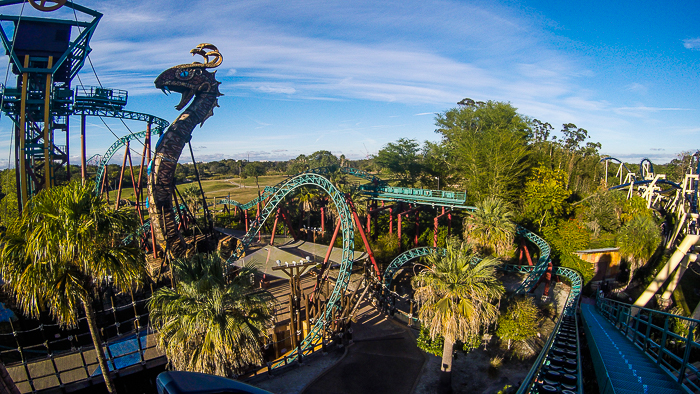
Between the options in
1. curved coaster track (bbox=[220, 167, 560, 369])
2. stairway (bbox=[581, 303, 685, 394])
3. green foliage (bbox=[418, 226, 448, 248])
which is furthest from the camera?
green foliage (bbox=[418, 226, 448, 248])

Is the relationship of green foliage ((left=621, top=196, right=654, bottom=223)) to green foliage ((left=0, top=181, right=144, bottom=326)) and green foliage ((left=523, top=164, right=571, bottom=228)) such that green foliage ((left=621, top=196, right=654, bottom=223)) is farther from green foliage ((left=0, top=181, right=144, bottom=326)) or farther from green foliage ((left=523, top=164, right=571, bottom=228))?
green foliage ((left=0, top=181, right=144, bottom=326))

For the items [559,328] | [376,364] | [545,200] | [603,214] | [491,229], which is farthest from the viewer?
[545,200]

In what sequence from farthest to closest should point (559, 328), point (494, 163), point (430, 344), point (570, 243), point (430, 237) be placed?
point (494, 163)
point (430, 237)
point (570, 243)
point (430, 344)
point (559, 328)

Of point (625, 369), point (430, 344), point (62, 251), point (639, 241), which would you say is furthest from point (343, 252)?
point (639, 241)

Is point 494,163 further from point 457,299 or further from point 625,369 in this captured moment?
point 625,369

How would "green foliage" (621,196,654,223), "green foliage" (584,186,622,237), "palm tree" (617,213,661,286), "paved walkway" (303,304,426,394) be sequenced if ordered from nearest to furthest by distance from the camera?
"paved walkway" (303,304,426,394), "palm tree" (617,213,661,286), "green foliage" (621,196,654,223), "green foliage" (584,186,622,237)

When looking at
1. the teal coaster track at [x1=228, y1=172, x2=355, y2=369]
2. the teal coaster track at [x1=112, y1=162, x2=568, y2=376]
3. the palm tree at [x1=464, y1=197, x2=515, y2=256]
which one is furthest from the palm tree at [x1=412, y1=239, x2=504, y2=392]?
the palm tree at [x1=464, y1=197, x2=515, y2=256]

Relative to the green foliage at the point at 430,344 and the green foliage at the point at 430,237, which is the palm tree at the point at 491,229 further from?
the green foliage at the point at 430,344

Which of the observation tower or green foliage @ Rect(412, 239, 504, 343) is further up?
the observation tower

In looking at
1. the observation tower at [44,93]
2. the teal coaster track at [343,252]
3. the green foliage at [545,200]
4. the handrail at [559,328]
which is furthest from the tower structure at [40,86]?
the green foliage at [545,200]
